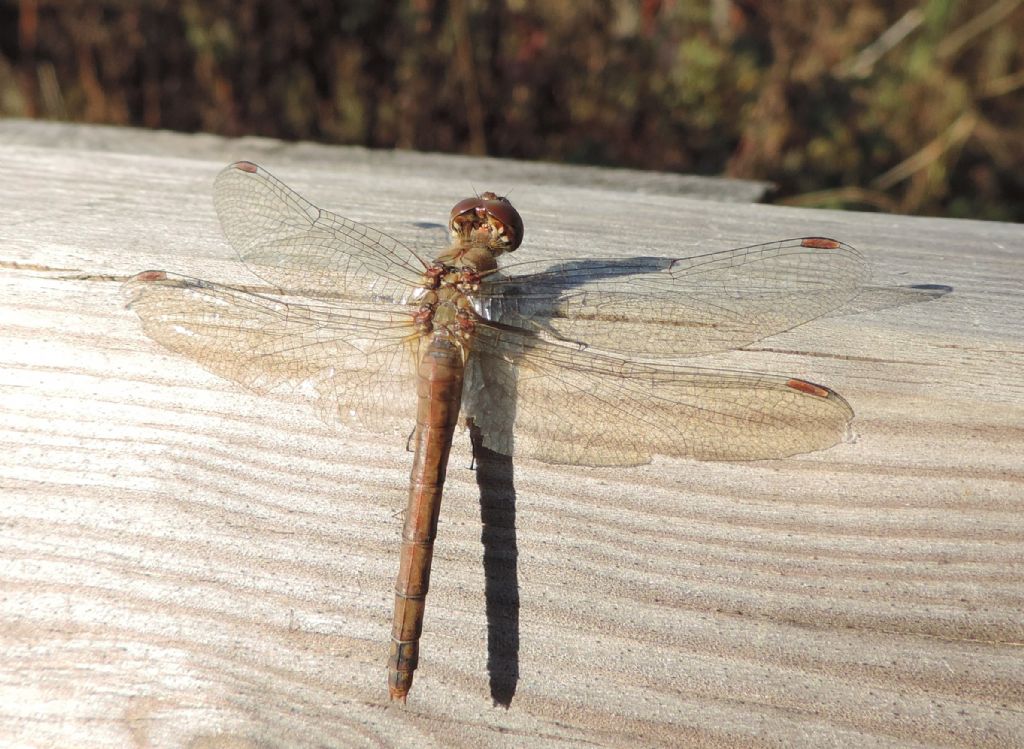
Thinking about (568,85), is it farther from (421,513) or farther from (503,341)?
(421,513)

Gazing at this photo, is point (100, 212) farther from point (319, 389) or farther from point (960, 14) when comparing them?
point (960, 14)

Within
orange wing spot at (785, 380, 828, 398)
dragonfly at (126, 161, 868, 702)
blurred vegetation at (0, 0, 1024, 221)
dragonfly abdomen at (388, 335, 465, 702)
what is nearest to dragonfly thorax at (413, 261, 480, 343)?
dragonfly at (126, 161, 868, 702)

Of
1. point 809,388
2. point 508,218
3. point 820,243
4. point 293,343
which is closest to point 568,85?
point 508,218

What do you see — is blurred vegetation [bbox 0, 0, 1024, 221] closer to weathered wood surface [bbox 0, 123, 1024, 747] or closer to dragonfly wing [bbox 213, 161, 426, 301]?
dragonfly wing [bbox 213, 161, 426, 301]

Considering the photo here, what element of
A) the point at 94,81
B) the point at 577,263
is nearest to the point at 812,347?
the point at 577,263

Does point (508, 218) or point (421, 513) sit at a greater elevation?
point (508, 218)

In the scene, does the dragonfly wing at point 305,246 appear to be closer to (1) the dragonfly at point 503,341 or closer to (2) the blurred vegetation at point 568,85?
(1) the dragonfly at point 503,341
